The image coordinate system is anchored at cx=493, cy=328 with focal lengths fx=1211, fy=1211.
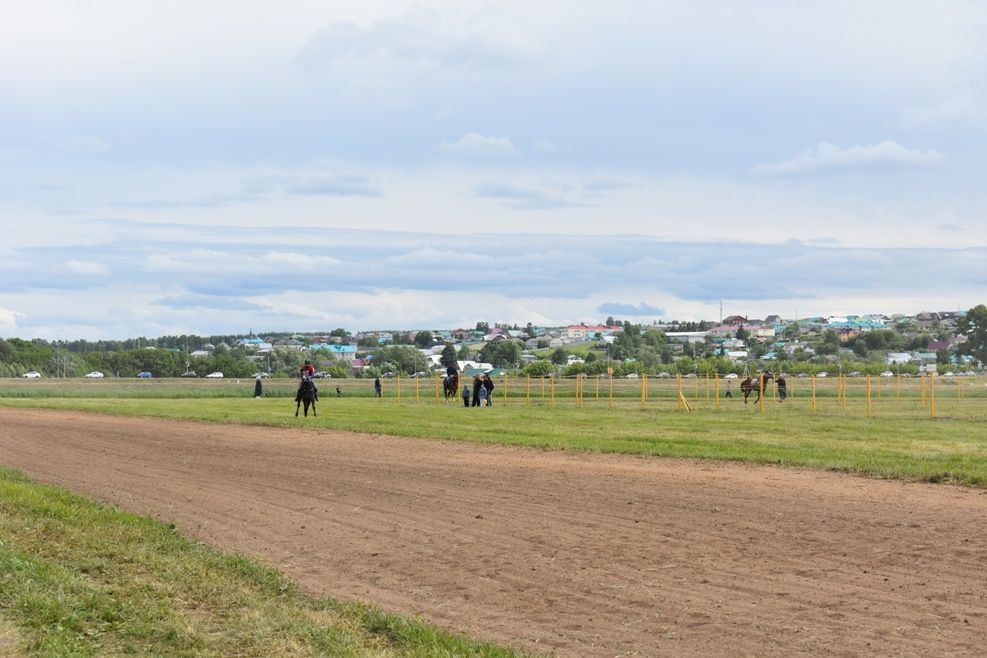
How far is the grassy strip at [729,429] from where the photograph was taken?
72.0ft

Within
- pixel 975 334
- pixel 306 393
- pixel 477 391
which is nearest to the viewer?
pixel 306 393

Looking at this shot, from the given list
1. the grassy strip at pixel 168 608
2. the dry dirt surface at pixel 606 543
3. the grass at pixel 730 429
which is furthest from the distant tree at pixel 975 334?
the grassy strip at pixel 168 608

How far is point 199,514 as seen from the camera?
52.3 ft

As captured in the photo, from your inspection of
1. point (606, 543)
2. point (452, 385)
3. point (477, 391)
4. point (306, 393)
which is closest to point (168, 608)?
point (606, 543)

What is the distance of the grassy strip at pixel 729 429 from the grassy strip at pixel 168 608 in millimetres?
11862

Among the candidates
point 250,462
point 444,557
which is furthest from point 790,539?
point 250,462

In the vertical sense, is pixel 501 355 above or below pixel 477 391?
above

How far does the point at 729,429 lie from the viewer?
3180 cm

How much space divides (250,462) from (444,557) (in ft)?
36.6

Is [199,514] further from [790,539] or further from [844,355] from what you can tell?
[844,355]

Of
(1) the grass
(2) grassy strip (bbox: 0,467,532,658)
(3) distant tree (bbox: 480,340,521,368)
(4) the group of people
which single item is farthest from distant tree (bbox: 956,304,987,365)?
(2) grassy strip (bbox: 0,467,532,658)

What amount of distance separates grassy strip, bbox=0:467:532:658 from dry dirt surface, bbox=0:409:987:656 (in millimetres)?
662

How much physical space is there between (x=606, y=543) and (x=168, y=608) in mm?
5333

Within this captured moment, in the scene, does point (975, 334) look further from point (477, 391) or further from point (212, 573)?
point (212, 573)
